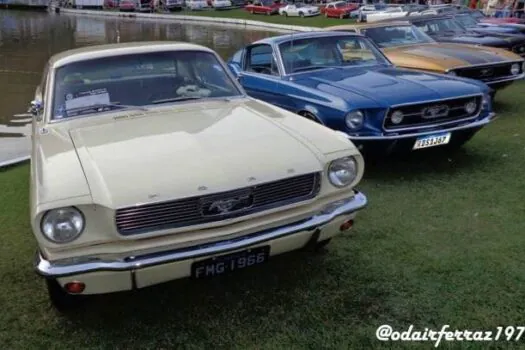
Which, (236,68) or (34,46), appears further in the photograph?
(34,46)

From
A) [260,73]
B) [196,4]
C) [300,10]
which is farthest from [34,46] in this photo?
[196,4]

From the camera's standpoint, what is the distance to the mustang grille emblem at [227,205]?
10.3ft

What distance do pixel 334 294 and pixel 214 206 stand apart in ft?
3.55

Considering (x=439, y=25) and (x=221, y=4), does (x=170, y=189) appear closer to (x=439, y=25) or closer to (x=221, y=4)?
(x=439, y=25)

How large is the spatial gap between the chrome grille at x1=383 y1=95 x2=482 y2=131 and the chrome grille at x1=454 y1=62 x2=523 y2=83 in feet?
6.91

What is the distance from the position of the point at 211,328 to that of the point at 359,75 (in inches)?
156

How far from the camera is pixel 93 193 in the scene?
3000 mm

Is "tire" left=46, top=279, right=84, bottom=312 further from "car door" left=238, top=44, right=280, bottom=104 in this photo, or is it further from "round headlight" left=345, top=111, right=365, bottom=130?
"car door" left=238, top=44, right=280, bottom=104

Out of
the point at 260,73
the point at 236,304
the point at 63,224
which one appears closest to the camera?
the point at 63,224

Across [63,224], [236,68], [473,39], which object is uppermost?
[473,39]

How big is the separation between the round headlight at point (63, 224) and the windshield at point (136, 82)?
144cm

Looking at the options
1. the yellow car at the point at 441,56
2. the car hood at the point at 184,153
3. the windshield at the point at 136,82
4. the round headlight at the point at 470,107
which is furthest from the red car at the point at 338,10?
the car hood at the point at 184,153

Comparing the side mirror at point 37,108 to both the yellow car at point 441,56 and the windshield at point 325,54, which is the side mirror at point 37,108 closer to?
the windshield at point 325,54

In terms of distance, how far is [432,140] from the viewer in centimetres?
574
